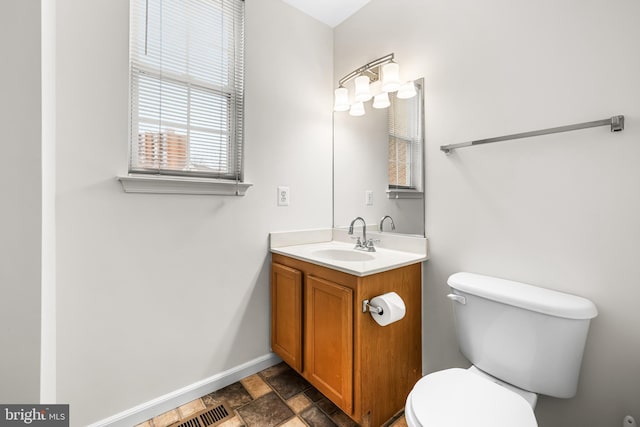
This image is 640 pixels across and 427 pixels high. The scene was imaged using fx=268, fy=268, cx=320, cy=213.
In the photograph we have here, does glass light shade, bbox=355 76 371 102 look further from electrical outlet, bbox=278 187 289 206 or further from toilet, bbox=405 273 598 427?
toilet, bbox=405 273 598 427

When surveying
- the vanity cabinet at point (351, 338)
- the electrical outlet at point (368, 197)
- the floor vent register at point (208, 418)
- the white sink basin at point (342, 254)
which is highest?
the electrical outlet at point (368, 197)

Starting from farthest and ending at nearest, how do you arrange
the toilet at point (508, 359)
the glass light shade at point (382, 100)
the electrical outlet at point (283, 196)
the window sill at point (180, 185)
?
the electrical outlet at point (283, 196)
the glass light shade at point (382, 100)
the window sill at point (180, 185)
the toilet at point (508, 359)

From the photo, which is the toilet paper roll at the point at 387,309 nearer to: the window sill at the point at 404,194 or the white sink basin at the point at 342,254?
the white sink basin at the point at 342,254

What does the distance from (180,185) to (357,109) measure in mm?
1280

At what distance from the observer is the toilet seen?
0.88 meters

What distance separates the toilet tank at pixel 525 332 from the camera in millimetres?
991

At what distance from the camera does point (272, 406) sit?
1.50 m

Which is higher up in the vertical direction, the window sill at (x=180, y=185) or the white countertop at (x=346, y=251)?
the window sill at (x=180, y=185)

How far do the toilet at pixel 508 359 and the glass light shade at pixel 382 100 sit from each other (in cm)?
118

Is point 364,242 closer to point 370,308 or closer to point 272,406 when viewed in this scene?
point 370,308

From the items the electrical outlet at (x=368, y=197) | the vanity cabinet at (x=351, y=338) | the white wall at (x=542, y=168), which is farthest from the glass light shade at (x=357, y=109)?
the vanity cabinet at (x=351, y=338)
